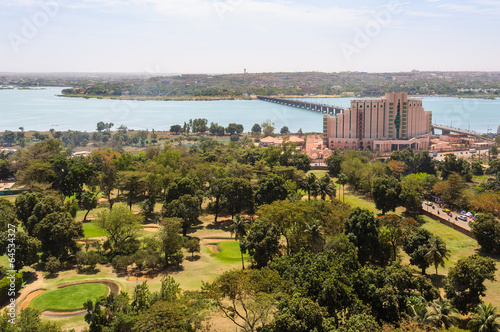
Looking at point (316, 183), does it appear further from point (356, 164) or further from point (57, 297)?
point (57, 297)

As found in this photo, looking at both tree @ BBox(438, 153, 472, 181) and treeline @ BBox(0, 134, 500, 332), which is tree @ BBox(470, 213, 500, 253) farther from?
tree @ BBox(438, 153, 472, 181)

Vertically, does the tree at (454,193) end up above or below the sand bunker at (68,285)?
above

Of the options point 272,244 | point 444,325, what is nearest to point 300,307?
point 444,325

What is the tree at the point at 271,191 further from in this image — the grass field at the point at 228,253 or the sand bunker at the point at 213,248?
the sand bunker at the point at 213,248

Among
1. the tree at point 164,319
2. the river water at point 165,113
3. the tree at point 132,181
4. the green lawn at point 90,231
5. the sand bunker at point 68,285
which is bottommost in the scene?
the sand bunker at point 68,285

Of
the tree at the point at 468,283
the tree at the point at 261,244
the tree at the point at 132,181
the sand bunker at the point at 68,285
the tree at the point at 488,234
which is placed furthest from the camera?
the tree at the point at 132,181

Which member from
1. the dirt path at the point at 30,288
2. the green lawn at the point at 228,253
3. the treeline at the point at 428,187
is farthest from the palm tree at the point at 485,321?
the dirt path at the point at 30,288

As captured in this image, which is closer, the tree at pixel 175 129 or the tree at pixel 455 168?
the tree at pixel 455 168

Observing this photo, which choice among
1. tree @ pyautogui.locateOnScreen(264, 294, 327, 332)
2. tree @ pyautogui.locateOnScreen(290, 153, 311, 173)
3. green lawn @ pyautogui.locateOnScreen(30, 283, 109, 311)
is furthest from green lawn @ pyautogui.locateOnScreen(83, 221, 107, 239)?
tree @ pyautogui.locateOnScreen(290, 153, 311, 173)

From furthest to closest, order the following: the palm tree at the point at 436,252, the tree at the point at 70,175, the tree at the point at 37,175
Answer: the tree at the point at 70,175 → the tree at the point at 37,175 → the palm tree at the point at 436,252
